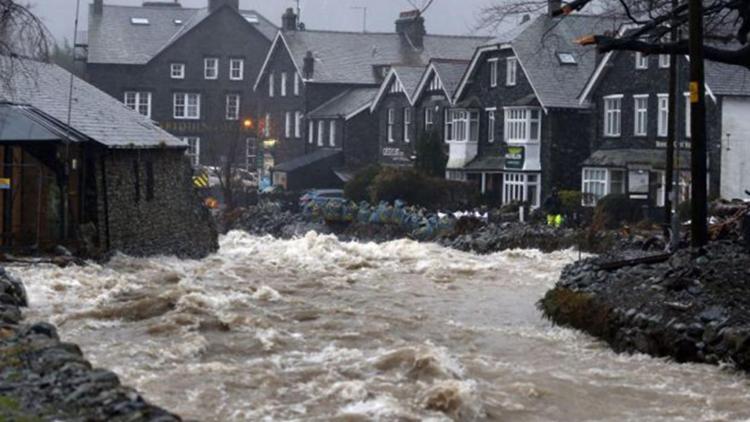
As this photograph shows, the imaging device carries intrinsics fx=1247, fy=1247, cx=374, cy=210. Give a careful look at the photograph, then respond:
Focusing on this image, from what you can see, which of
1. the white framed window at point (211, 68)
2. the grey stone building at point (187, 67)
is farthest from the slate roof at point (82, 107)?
the white framed window at point (211, 68)

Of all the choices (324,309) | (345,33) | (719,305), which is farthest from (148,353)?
(345,33)

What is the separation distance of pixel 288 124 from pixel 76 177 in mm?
47315

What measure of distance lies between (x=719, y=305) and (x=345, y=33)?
6111 cm

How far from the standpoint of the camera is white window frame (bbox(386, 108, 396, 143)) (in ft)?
213

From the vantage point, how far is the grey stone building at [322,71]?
73750 millimetres

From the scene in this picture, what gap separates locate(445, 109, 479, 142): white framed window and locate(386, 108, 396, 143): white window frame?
7.15 m

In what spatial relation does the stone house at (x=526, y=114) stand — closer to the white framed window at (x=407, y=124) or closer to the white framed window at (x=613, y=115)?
the white framed window at (x=613, y=115)

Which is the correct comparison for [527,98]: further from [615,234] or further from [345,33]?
[345,33]

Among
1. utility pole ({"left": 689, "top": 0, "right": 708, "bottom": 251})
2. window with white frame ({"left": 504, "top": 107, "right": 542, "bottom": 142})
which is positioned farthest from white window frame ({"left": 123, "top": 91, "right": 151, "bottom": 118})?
utility pole ({"left": 689, "top": 0, "right": 708, "bottom": 251})

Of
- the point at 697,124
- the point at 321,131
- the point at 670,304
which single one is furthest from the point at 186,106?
the point at 670,304

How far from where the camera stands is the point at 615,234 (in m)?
38.2

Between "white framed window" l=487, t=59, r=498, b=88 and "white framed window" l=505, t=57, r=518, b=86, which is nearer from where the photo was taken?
"white framed window" l=505, t=57, r=518, b=86

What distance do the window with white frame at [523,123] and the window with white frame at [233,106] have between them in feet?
109

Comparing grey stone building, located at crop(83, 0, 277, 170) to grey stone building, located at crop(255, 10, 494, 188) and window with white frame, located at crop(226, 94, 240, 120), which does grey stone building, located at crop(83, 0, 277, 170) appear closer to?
window with white frame, located at crop(226, 94, 240, 120)
